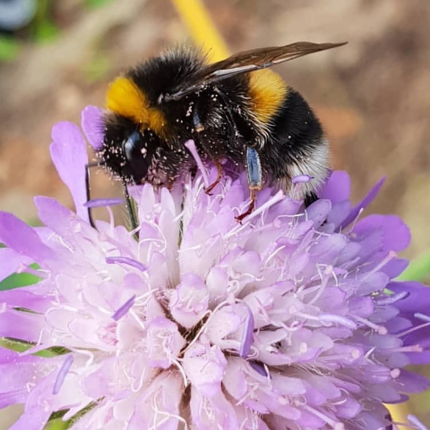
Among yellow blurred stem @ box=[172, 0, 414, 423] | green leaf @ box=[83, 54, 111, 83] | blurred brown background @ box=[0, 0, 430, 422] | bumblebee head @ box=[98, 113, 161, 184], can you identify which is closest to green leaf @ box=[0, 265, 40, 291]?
bumblebee head @ box=[98, 113, 161, 184]

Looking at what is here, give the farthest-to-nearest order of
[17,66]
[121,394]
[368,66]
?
[17,66], [368,66], [121,394]

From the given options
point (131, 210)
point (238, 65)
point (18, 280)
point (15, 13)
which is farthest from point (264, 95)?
point (15, 13)

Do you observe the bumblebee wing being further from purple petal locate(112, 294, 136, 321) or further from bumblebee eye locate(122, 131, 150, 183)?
purple petal locate(112, 294, 136, 321)

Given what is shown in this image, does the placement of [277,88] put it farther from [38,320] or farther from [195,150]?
[38,320]

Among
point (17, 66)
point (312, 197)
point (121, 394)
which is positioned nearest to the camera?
point (121, 394)

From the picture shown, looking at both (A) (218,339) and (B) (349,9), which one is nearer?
(A) (218,339)

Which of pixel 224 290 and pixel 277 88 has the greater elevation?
pixel 277 88

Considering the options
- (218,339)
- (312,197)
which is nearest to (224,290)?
(218,339)
